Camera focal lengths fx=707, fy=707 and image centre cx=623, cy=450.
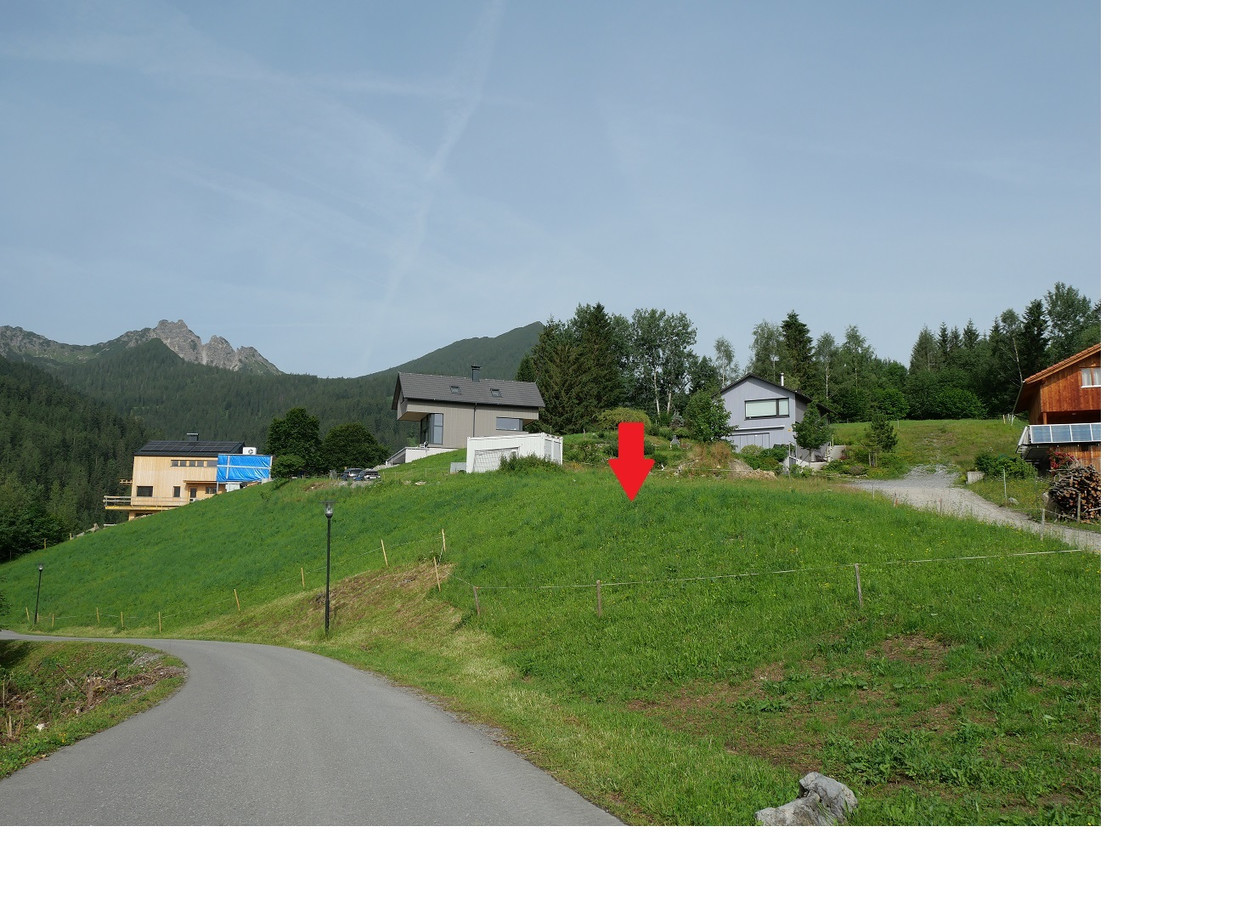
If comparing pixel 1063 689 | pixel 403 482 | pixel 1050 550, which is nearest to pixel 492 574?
pixel 1050 550

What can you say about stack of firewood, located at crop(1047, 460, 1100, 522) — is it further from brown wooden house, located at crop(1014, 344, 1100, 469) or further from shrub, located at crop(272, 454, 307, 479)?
shrub, located at crop(272, 454, 307, 479)

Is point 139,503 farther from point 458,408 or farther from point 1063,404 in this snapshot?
point 1063,404

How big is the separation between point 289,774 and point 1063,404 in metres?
40.3

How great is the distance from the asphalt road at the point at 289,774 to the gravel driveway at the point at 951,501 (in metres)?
14.0

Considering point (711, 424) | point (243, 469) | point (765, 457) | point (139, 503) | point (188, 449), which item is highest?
point (711, 424)

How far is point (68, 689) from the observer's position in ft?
59.2

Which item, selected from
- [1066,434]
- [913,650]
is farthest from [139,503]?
[913,650]

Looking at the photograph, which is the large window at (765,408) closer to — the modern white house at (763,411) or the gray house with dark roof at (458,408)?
the modern white house at (763,411)

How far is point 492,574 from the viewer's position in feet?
77.3

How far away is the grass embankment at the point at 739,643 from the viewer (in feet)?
24.9

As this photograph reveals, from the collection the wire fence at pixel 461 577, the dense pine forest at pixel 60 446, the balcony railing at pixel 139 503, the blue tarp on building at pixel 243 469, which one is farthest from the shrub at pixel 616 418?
the dense pine forest at pixel 60 446

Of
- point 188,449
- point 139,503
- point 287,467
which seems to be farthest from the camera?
point 188,449

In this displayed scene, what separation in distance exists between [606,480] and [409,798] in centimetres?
2883

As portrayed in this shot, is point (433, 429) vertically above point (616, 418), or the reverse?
point (616, 418)
